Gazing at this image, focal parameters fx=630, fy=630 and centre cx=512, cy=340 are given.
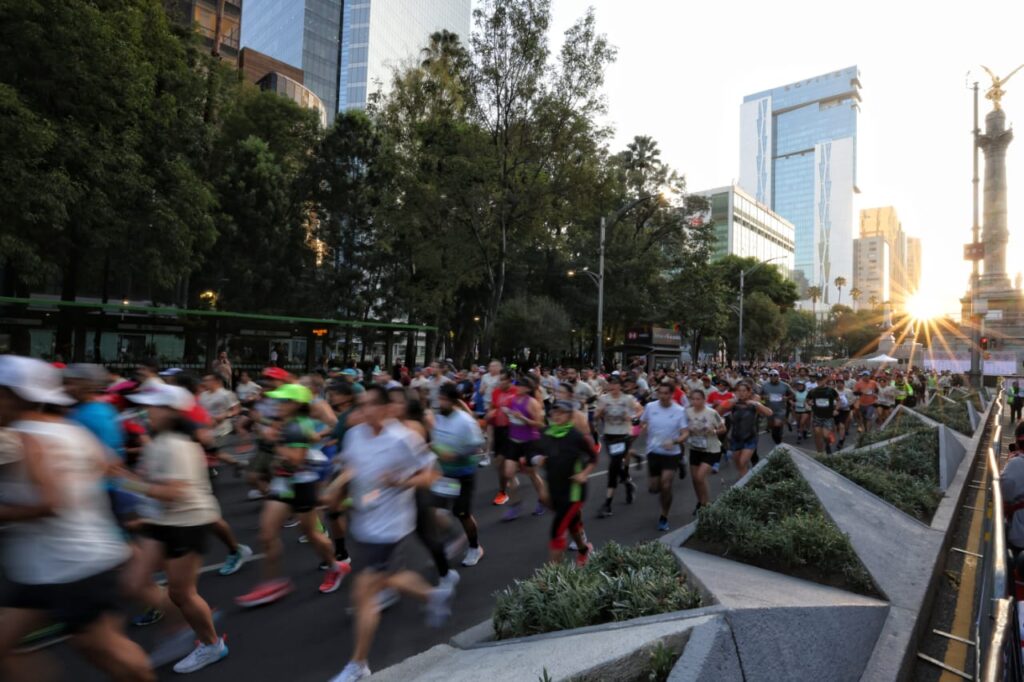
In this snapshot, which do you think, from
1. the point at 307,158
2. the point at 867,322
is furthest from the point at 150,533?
the point at 867,322

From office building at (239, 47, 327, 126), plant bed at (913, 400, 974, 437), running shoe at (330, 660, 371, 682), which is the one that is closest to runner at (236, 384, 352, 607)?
running shoe at (330, 660, 371, 682)

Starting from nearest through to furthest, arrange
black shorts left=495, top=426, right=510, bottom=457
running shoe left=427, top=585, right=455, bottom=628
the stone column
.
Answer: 1. running shoe left=427, top=585, right=455, bottom=628
2. black shorts left=495, top=426, right=510, bottom=457
3. the stone column

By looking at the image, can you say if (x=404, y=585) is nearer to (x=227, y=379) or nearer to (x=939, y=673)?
(x=939, y=673)

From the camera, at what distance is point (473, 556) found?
6297 millimetres

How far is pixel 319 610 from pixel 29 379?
10.2ft

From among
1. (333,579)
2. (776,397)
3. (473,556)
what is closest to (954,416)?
(776,397)

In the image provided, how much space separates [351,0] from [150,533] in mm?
97025

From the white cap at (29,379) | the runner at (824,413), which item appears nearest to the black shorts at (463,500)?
the white cap at (29,379)

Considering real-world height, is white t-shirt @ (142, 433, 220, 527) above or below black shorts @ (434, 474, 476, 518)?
above

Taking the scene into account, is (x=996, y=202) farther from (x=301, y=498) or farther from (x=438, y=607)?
(x=301, y=498)

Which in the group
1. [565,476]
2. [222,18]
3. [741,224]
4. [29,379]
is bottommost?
[565,476]

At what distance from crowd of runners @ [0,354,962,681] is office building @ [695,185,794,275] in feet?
334

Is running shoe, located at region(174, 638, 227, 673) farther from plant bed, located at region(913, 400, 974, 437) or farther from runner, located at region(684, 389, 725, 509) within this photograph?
plant bed, located at region(913, 400, 974, 437)

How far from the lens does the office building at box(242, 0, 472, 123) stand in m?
82.2
